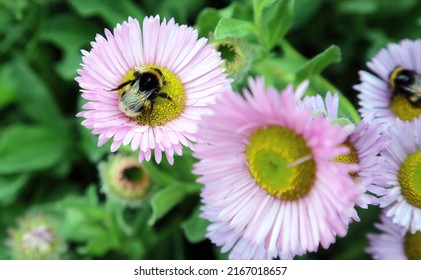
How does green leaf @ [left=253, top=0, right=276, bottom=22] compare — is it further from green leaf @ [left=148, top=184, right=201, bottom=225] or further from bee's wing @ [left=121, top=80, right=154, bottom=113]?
green leaf @ [left=148, top=184, right=201, bottom=225]

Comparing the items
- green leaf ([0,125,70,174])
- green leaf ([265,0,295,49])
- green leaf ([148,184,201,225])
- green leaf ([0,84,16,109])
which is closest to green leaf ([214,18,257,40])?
green leaf ([265,0,295,49])

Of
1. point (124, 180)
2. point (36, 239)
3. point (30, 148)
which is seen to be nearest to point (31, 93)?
point (30, 148)

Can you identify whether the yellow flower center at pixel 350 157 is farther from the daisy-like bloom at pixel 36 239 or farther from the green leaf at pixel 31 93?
the green leaf at pixel 31 93

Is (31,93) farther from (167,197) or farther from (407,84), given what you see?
(407,84)
